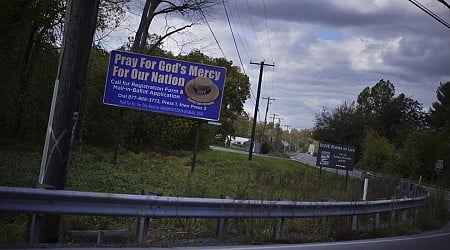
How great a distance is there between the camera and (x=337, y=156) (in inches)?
951

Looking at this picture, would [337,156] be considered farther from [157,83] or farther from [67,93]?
[67,93]

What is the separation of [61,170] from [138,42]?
25.1m

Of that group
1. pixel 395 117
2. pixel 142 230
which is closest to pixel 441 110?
→ pixel 395 117

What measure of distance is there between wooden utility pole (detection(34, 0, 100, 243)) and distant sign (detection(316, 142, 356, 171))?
17132 millimetres

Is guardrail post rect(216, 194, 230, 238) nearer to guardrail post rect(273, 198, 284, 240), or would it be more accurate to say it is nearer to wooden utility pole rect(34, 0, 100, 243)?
guardrail post rect(273, 198, 284, 240)

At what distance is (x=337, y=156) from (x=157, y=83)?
8.57m

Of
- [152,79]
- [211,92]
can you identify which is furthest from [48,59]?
[211,92]

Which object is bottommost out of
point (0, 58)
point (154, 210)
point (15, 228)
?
point (15, 228)

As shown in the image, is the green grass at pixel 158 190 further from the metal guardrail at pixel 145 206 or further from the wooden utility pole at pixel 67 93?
the wooden utility pole at pixel 67 93

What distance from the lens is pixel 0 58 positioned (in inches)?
834

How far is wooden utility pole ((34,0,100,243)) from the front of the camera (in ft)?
27.4

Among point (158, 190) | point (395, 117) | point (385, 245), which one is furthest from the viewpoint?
point (395, 117)

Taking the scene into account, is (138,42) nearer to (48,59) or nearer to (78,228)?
(48,59)

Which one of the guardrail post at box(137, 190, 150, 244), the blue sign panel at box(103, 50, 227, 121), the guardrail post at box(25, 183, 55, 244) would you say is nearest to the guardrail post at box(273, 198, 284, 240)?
the guardrail post at box(137, 190, 150, 244)
